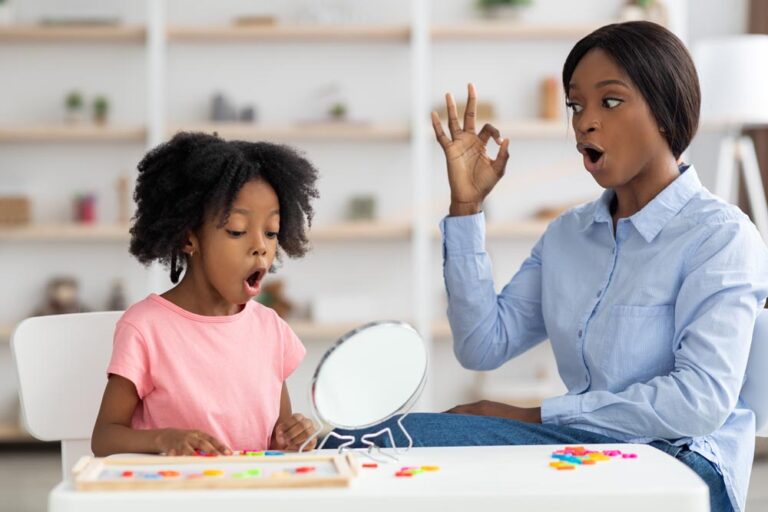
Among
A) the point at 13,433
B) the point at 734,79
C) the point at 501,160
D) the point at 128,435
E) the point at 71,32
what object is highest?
the point at 71,32

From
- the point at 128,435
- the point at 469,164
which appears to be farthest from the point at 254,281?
the point at 469,164

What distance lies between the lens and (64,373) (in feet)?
6.04

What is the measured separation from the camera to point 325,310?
5098 millimetres

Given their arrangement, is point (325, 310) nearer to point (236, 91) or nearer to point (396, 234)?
point (396, 234)

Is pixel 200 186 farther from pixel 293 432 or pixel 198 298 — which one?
pixel 293 432

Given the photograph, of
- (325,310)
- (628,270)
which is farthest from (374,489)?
(325,310)

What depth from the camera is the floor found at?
376cm

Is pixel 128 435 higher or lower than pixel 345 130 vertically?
lower

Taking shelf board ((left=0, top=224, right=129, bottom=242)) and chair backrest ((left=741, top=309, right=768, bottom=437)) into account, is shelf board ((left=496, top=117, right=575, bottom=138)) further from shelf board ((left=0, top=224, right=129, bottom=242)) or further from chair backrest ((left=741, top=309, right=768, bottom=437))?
chair backrest ((left=741, top=309, right=768, bottom=437))

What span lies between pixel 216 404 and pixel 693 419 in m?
0.68

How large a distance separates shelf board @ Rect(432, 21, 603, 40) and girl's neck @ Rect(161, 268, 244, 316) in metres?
3.54

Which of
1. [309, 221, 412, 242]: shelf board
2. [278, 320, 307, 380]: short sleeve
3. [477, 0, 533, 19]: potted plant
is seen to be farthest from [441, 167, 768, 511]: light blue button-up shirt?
[477, 0, 533, 19]: potted plant

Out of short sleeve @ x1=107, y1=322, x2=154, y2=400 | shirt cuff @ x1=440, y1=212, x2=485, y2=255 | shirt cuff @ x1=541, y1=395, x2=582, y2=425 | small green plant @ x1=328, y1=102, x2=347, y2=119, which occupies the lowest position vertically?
shirt cuff @ x1=541, y1=395, x2=582, y2=425

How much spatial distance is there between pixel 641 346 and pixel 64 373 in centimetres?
91
